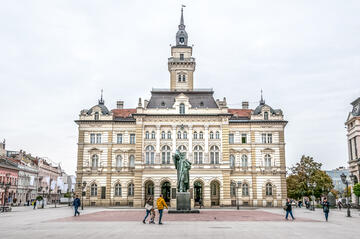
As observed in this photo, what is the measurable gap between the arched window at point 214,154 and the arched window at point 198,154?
64.6 inches

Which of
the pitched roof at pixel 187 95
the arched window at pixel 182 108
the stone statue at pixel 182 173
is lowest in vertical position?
the stone statue at pixel 182 173

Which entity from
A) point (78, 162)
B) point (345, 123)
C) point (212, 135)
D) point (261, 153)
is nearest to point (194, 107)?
point (212, 135)

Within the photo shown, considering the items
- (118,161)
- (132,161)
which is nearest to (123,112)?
(118,161)

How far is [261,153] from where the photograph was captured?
57.7 meters

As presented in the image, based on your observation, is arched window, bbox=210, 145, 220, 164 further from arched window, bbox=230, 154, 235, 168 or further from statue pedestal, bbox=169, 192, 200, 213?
A: statue pedestal, bbox=169, 192, 200, 213

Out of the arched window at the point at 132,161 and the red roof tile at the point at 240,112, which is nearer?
the arched window at the point at 132,161

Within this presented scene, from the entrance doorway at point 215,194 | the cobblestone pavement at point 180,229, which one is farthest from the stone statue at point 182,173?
the entrance doorway at point 215,194

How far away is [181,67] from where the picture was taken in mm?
67062

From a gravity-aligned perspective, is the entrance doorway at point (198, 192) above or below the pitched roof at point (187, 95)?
below

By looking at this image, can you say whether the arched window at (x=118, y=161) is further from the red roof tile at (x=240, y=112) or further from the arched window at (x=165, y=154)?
the red roof tile at (x=240, y=112)

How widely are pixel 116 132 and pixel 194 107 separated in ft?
45.2

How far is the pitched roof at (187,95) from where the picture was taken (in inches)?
2287

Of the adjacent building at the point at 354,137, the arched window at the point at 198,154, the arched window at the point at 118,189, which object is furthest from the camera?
the arched window at the point at 118,189

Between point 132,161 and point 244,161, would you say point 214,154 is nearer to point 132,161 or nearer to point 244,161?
point 244,161
